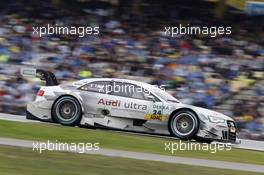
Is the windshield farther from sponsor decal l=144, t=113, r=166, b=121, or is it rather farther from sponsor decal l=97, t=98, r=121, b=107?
sponsor decal l=97, t=98, r=121, b=107

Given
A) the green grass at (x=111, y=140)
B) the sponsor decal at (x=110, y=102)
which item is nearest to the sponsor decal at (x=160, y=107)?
the sponsor decal at (x=110, y=102)

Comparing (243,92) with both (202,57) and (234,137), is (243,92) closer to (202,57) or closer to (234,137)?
(202,57)

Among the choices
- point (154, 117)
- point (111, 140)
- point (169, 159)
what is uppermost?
point (154, 117)

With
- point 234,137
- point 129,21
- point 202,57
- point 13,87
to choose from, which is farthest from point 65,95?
point 129,21

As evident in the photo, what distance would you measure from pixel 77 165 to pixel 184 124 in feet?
16.8

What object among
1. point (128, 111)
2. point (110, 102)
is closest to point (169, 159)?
point (128, 111)

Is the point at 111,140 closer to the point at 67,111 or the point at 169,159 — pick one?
the point at 169,159

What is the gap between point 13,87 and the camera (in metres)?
20.4

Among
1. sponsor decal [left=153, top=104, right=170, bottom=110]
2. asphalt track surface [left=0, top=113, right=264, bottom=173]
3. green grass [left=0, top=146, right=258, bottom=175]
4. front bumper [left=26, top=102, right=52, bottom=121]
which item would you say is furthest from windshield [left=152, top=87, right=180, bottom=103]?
green grass [left=0, top=146, right=258, bottom=175]

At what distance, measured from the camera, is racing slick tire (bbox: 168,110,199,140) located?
1338 cm

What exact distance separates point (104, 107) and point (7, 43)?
950cm

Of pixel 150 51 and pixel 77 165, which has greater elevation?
pixel 150 51

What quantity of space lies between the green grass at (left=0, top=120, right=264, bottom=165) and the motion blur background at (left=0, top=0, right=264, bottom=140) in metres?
6.45

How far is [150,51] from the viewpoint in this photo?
72.9 ft
